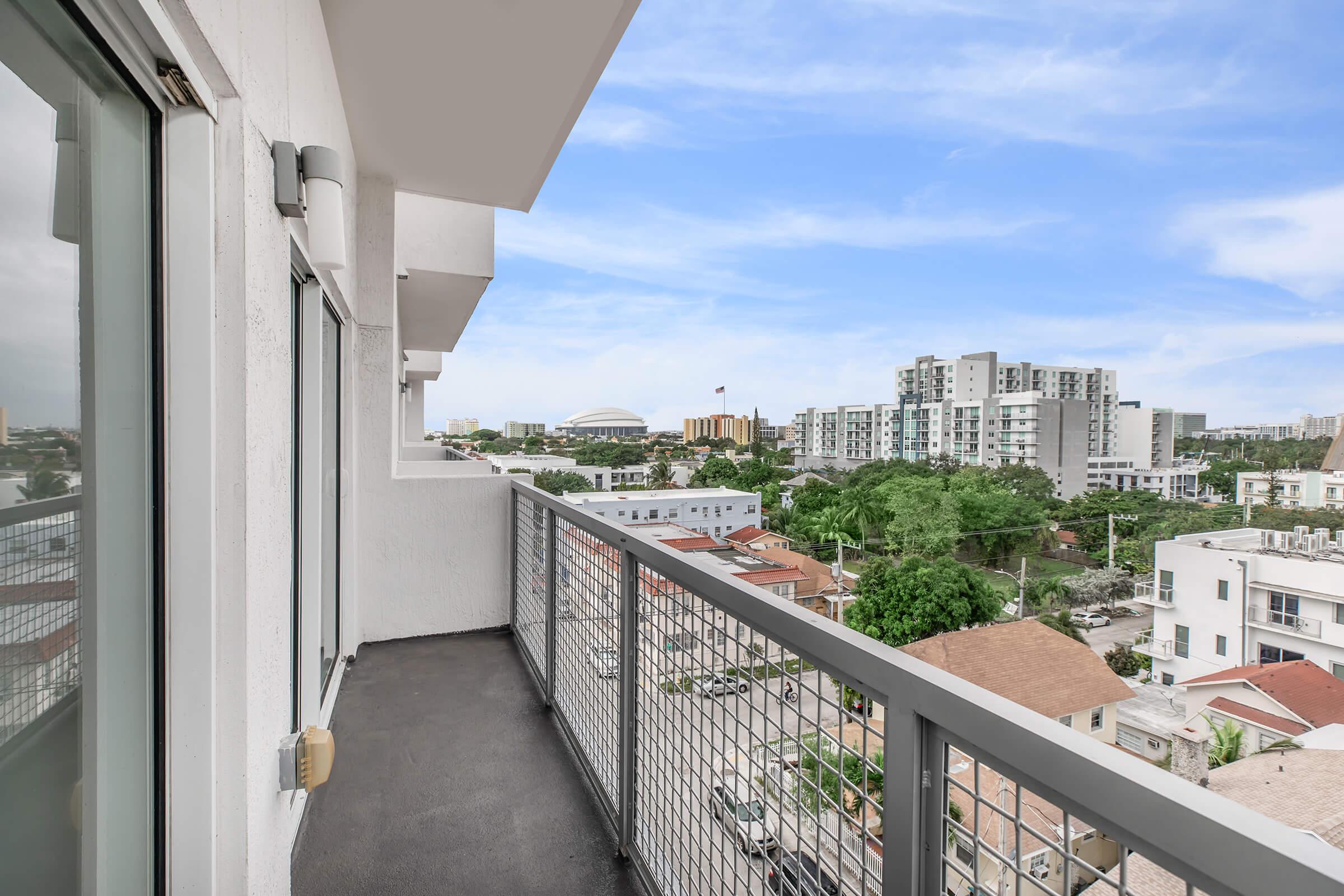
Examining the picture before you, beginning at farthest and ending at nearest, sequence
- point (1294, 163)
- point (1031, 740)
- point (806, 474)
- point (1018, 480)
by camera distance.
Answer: point (1294, 163)
point (1018, 480)
point (806, 474)
point (1031, 740)

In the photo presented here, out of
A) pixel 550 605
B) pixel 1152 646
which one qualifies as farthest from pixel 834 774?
pixel 1152 646

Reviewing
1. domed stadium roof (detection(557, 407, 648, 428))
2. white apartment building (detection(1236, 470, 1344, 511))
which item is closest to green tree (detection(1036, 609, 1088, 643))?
white apartment building (detection(1236, 470, 1344, 511))

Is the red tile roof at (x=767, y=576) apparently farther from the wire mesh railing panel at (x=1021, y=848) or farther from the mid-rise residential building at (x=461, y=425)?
the mid-rise residential building at (x=461, y=425)

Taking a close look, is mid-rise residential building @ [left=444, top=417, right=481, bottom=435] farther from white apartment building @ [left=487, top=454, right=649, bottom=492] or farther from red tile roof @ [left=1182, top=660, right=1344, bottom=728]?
red tile roof @ [left=1182, top=660, right=1344, bottom=728]

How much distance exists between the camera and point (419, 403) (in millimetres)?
14617

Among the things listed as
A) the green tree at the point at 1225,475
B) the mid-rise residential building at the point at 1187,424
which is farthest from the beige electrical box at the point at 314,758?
the mid-rise residential building at the point at 1187,424

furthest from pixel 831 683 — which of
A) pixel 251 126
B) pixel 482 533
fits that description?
pixel 482 533

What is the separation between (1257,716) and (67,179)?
4917 mm

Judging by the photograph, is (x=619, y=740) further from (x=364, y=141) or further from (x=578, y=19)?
(x=364, y=141)

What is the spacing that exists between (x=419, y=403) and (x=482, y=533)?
12.1m

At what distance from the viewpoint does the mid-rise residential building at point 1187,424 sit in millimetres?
16750

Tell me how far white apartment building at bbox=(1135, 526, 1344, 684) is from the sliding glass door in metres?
6.44

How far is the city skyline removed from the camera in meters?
29.6

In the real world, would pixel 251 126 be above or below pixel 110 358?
above
